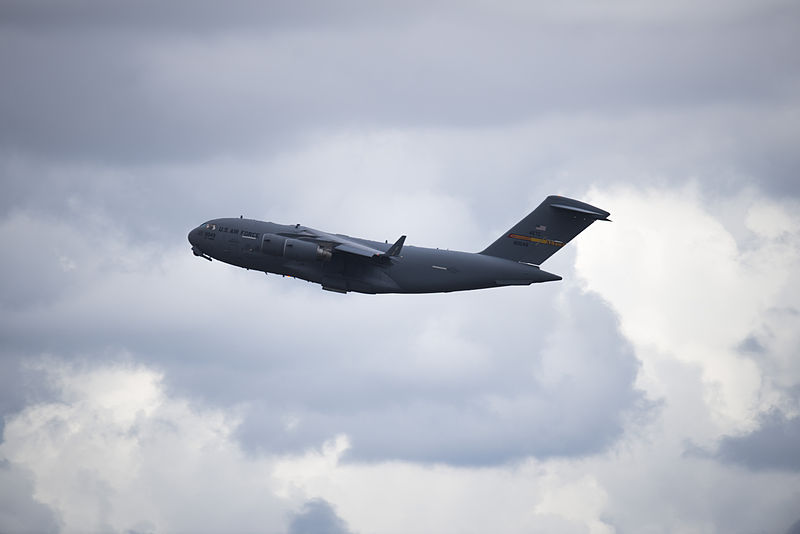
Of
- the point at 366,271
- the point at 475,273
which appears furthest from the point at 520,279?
the point at 366,271

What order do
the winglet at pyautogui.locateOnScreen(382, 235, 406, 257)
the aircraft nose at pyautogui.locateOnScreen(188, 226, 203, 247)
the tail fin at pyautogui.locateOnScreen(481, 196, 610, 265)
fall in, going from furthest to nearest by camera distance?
the aircraft nose at pyautogui.locateOnScreen(188, 226, 203, 247), the tail fin at pyautogui.locateOnScreen(481, 196, 610, 265), the winglet at pyautogui.locateOnScreen(382, 235, 406, 257)

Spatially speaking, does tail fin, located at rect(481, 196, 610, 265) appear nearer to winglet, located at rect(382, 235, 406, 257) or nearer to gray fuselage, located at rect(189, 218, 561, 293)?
gray fuselage, located at rect(189, 218, 561, 293)

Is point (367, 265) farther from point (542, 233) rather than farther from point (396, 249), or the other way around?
point (542, 233)

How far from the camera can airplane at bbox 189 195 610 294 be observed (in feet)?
178

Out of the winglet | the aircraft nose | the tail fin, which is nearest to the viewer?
the winglet

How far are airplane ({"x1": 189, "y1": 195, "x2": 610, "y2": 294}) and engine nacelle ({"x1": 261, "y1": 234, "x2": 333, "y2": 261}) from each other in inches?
1.6

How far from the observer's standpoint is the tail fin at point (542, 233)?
5550cm

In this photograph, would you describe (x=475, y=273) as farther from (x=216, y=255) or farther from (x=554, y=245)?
(x=216, y=255)

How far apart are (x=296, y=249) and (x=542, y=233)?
1050 centimetres

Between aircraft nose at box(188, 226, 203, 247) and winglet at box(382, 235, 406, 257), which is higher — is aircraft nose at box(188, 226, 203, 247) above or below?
above

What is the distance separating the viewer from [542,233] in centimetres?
5562

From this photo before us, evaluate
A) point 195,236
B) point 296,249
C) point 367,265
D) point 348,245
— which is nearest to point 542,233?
point 367,265

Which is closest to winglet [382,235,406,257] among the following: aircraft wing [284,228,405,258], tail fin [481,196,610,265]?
aircraft wing [284,228,405,258]

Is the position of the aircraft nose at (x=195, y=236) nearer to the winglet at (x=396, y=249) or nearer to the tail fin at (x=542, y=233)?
the winglet at (x=396, y=249)
